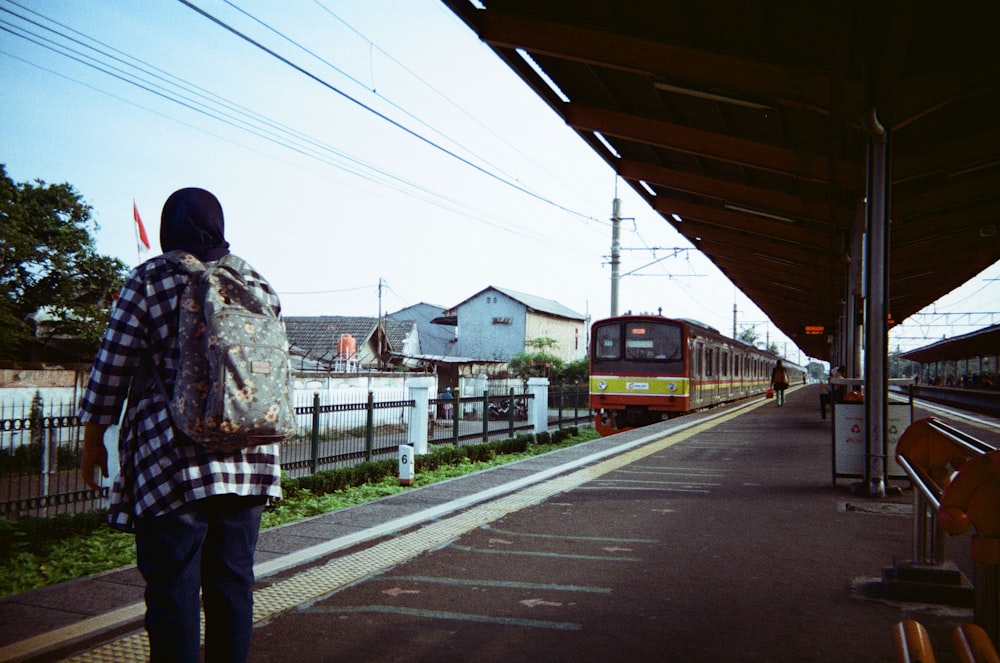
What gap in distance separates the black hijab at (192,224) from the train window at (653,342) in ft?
60.4

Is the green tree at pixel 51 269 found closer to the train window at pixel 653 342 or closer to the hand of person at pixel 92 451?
the train window at pixel 653 342

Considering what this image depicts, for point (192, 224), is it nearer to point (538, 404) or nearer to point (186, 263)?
point (186, 263)

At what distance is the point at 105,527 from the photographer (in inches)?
285

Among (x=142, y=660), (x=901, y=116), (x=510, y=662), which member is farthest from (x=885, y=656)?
(x=901, y=116)

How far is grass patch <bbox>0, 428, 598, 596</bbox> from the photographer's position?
5.73 metres

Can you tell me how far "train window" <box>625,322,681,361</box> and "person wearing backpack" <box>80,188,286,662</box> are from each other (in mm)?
18396

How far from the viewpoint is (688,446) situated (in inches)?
505

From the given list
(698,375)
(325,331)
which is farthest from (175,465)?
(325,331)

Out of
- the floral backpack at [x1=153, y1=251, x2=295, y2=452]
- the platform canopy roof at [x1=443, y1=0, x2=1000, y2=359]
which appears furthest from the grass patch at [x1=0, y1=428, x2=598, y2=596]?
the platform canopy roof at [x1=443, y1=0, x2=1000, y2=359]

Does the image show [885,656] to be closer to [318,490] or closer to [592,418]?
[318,490]

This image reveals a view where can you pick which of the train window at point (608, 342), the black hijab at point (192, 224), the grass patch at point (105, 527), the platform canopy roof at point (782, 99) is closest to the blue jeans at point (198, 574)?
the black hijab at point (192, 224)

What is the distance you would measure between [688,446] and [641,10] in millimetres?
7039

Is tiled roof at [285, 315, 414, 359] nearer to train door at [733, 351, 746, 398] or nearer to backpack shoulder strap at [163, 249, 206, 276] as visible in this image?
train door at [733, 351, 746, 398]

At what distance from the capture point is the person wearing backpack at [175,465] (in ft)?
8.15
